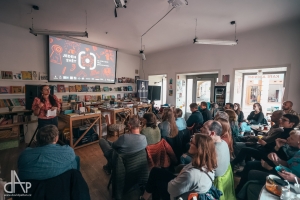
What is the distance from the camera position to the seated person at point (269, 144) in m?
2.17

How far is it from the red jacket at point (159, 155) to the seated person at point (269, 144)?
1.35 metres

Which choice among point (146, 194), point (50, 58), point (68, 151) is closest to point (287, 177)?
point (146, 194)

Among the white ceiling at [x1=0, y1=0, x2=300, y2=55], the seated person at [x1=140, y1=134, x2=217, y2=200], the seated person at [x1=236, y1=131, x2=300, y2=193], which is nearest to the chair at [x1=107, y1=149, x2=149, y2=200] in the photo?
the seated person at [x1=140, y1=134, x2=217, y2=200]

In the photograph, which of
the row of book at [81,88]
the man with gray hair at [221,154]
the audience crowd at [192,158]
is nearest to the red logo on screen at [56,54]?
the row of book at [81,88]

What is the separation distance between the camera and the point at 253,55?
418cm

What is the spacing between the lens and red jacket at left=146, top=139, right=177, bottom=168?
200 cm

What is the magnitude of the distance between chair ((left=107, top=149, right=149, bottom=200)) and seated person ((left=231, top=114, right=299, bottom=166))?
5.97ft

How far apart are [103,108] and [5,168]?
8.20 feet

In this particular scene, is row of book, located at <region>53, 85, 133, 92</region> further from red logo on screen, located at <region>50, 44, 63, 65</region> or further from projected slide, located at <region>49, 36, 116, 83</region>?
red logo on screen, located at <region>50, 44, 63, 65</region>

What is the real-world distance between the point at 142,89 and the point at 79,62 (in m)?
2.66

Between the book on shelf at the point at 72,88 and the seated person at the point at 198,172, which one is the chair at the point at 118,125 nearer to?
the book on shelf at the point at 72,88

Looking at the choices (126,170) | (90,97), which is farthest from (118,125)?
(126,170)

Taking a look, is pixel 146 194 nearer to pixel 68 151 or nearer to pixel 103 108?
pixel 68 151

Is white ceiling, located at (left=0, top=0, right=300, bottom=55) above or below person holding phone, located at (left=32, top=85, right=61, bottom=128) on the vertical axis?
above
